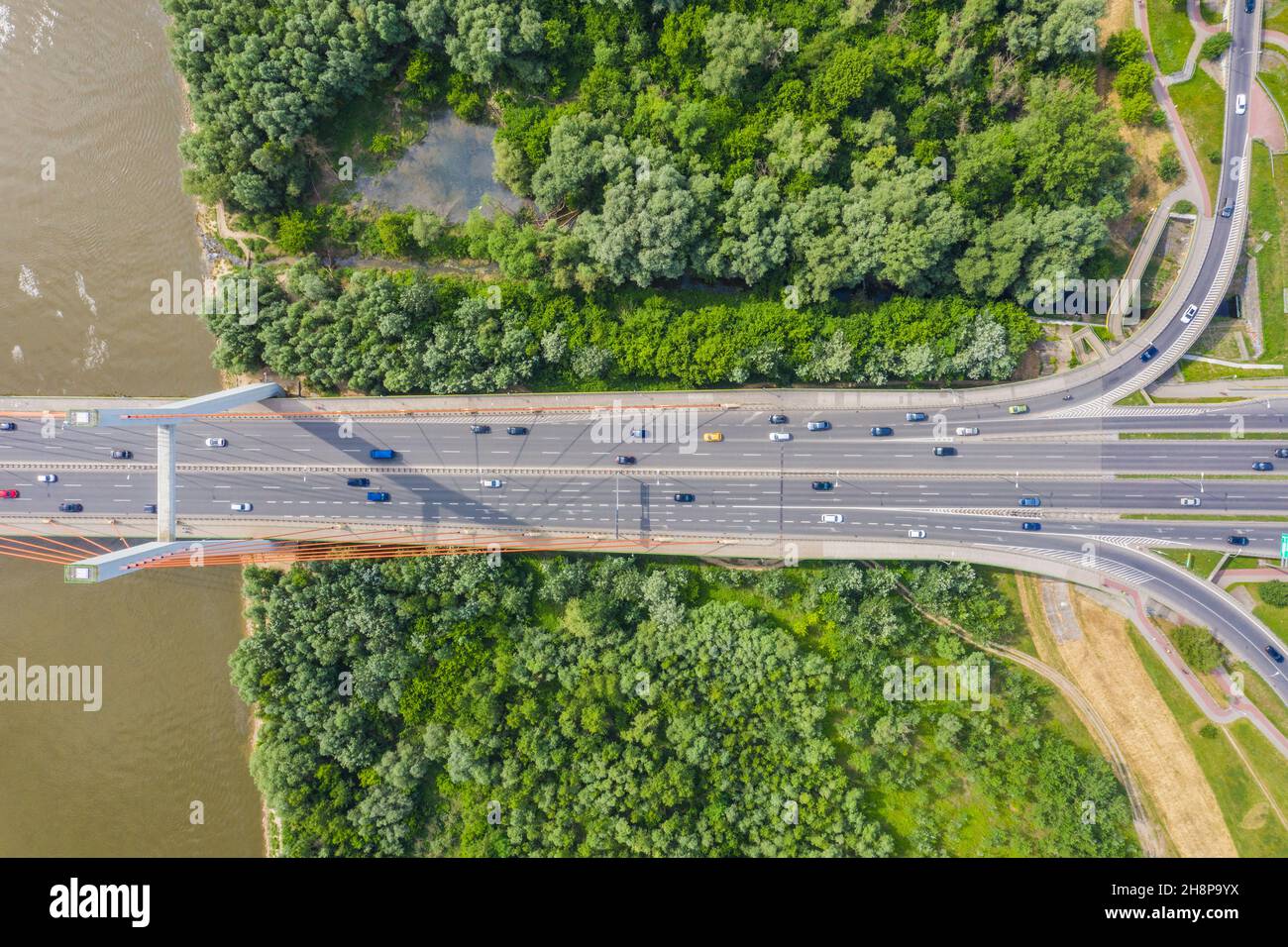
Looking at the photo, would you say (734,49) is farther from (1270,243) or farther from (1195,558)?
(1195,558)

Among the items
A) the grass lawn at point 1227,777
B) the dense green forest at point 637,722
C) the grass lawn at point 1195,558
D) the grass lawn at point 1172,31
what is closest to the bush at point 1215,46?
the grass lawn at point 1172,31

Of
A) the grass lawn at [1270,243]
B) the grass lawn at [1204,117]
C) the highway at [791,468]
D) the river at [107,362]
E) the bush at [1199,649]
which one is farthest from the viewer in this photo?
the river at [107,362]

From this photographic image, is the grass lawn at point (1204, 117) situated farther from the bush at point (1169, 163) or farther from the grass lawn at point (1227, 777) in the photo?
the grass lawn at point (1227, 777)

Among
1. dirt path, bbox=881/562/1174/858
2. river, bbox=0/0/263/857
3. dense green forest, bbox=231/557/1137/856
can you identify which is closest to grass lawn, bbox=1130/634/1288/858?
dirt path, bbox=881/562/1174/858

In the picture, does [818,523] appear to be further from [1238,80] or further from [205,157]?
[205,157]

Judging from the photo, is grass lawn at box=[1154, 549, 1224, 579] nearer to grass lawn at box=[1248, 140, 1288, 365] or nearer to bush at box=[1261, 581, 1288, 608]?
bush at box=[1261, 581, 1288, 608]
